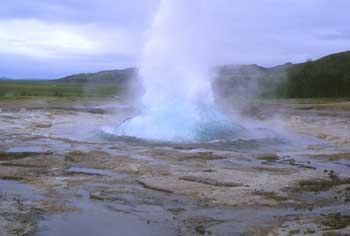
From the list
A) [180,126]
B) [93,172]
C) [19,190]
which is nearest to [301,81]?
[180,126]

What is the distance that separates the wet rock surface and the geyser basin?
67.4 inches

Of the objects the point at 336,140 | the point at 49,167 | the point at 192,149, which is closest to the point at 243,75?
the point at 336,140

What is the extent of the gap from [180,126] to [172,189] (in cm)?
874

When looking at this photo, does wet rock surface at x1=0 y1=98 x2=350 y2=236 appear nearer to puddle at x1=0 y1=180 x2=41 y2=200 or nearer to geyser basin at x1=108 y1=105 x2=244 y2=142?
puddle at x1=0 y1=180 x2=41 y2=200

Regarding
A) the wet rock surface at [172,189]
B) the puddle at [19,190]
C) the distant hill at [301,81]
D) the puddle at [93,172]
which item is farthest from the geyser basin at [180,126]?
the distant hill at [301,81]

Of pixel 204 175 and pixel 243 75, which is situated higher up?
pixel 243 75

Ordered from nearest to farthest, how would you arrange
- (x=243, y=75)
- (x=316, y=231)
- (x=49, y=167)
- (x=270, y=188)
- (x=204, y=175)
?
(x=316, y=231), (x=270, y=188), (x=204, y=175), (x=49, y=167), (x=243, y=75)

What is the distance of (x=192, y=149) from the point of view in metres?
14.5

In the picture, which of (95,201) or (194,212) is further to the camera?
(95,201)

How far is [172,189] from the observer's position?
9180mm

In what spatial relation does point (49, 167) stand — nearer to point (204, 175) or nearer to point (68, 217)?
point (204, 175)

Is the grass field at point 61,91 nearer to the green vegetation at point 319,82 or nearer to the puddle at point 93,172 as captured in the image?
the green vegetation at point 319,82

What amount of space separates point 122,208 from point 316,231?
2.77 m

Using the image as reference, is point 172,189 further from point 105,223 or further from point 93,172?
point 93,172
